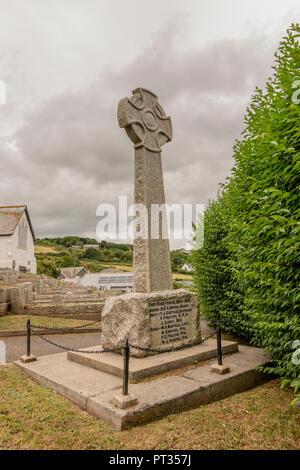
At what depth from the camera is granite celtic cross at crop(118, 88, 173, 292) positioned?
24.1 feet

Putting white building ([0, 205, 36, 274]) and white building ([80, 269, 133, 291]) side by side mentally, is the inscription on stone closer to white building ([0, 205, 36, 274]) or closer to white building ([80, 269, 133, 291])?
white building ([80, 269, 133, 291])

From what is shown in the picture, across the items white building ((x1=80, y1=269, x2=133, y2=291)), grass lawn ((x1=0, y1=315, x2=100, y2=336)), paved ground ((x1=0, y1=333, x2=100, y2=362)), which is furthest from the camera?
white building ((x1=80, y1=269, x2=133, y2=291))

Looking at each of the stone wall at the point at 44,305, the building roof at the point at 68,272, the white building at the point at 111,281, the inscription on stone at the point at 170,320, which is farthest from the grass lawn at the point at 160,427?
the building roof at the point at 68,272

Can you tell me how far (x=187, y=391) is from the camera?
16.2ft

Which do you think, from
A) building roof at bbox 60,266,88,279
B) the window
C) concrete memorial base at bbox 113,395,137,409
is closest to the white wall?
the window

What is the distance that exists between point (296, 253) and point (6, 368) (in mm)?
6300

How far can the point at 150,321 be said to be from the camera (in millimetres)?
6555

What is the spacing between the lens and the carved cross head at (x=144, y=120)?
25.0 ft

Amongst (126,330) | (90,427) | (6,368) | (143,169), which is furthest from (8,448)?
(143,169)

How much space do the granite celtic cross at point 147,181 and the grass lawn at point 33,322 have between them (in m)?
7.14

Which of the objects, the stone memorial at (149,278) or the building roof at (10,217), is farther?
the building roof at (10,217)

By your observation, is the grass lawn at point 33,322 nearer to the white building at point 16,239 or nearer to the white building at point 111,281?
the white building at point 111,281

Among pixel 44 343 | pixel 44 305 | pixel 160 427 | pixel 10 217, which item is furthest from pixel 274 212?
pixel 10 217

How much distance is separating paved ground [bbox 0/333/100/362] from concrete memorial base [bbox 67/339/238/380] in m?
2.56
